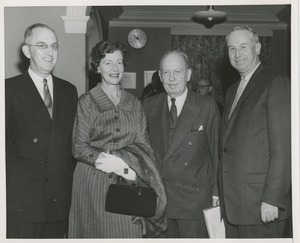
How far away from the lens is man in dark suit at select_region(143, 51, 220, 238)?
167cm

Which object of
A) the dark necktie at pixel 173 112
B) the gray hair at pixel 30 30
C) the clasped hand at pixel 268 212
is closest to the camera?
the clasped hand at pixel 268 212

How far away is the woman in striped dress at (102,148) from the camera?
1565 mm

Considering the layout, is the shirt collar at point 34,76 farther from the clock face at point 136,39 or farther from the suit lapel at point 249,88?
the clock face at point 136,39

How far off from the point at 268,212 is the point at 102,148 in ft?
2.42

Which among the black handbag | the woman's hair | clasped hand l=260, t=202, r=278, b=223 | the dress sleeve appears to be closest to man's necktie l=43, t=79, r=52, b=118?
the dress sleeve

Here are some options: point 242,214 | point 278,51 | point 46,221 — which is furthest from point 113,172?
point 278,51

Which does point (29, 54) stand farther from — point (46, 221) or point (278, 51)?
point (278, 51)

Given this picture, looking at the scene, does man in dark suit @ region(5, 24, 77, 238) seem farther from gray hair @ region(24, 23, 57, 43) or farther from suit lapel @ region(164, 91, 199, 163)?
suit lapel @ region(164, 91, 199, 163)

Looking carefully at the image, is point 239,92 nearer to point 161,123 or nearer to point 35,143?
point 161,123

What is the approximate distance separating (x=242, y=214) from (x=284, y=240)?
8.0 inches

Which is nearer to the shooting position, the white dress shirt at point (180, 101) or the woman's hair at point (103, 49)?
the woman's hair at point (103, 49)

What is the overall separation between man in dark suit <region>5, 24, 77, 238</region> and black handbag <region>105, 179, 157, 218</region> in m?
0.25

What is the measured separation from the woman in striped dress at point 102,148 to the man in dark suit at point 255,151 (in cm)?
33

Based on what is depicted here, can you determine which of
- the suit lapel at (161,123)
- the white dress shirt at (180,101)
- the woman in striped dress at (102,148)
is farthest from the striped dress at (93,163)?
the white dress shirt at (180,101)
